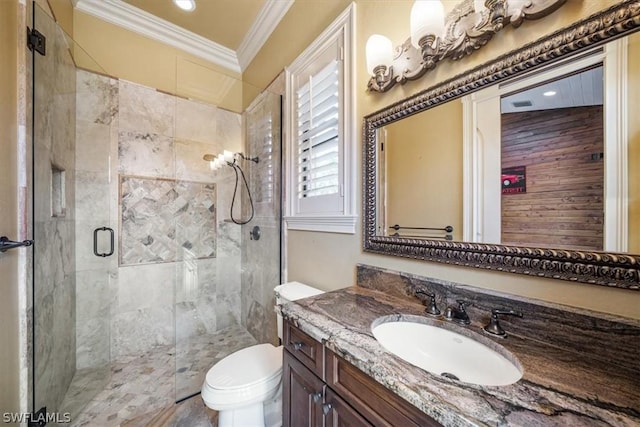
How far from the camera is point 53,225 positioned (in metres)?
1.51

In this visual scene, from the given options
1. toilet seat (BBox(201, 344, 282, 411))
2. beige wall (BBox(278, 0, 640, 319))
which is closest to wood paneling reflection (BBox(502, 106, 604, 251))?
beige wall (BBox(278, 0, 640, 319))

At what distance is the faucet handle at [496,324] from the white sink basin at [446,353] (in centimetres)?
5

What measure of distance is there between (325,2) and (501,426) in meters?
2.10

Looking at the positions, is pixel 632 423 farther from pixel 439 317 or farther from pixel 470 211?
pixel 470 211

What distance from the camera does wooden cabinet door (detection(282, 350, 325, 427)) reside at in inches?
33.1

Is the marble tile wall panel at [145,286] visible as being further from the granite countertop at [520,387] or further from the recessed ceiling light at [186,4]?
the recessed ceiling light at [186,4]

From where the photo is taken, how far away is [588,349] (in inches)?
25.5

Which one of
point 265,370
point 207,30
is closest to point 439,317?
point 265,370

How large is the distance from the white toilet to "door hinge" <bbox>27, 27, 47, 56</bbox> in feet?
5.98

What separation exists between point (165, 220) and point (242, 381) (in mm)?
1755

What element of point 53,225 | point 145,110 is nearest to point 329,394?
point 53,225

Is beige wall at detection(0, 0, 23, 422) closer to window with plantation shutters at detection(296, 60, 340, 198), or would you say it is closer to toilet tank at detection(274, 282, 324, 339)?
toilet tank at detection(274, 282, 324, 339)

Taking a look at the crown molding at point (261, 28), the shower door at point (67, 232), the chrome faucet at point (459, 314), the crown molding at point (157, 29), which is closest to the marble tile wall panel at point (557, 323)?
the chrome faucet at point (459, 314)

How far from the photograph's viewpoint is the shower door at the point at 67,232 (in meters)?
1.31
